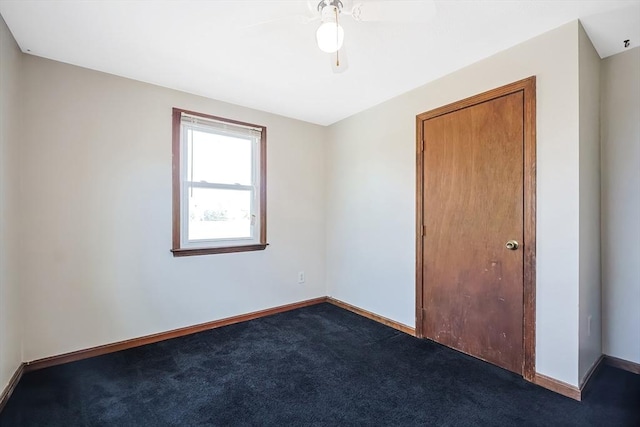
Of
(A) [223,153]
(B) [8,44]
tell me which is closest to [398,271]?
(A) [223,153]

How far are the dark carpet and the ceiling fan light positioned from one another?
2035 millimetres

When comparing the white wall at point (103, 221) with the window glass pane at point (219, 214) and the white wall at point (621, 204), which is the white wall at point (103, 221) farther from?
the white wall at point (621, 204)

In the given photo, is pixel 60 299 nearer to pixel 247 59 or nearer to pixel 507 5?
pixel 247 59

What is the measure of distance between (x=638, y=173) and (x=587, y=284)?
895mm

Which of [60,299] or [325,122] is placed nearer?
[60,299]

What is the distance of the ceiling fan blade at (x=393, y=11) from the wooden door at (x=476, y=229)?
0.91 m

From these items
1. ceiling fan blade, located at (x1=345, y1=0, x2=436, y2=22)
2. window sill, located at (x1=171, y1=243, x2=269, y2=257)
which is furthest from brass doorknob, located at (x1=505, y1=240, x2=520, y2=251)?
window sill, located at (x1=171, y1=243, x2=269, y2=257)

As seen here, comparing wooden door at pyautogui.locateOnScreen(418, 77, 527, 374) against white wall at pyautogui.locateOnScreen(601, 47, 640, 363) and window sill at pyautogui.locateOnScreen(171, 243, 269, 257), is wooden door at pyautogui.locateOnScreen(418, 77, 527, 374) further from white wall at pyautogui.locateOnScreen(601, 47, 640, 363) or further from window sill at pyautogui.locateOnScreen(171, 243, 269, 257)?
window sill at pyautogui.locateOnScreen(171, 243, 269, 257)

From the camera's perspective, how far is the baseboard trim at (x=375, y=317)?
289cm

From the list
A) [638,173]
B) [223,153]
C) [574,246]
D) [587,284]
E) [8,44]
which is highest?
[8,44]

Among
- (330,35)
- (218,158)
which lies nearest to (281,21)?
(330,35)

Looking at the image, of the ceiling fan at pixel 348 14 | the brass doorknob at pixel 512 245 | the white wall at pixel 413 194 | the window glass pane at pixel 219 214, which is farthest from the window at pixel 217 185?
the brass doorknob at pixel 512 245

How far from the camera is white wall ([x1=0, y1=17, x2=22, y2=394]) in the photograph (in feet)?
6.05

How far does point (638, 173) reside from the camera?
6.88 feet
